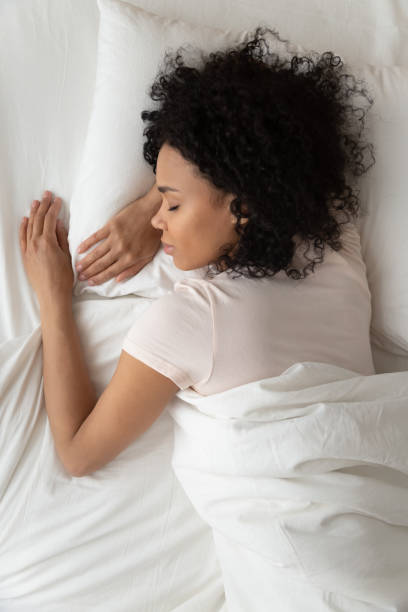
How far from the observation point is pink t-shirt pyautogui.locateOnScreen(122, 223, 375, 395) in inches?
35.9

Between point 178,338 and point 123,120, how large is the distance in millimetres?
474

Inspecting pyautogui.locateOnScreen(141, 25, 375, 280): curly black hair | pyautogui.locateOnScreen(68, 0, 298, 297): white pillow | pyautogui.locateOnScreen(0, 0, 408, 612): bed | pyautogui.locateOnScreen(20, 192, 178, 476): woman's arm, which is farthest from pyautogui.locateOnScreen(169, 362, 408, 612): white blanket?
pyautogui.locateOnScreen(68, 0, 298, 297): white pillow

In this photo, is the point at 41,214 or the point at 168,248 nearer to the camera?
the point at 168,248

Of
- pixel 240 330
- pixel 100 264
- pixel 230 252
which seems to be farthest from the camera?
pixel 100 264

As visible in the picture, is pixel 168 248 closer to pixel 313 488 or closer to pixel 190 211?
pixel 190 211

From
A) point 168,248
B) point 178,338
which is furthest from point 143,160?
point 178,338

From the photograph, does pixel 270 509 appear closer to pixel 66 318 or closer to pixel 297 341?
pixel 297 341

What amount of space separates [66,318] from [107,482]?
33 centimetres

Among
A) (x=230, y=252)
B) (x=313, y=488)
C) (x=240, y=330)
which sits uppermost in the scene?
(x=230, y=252)

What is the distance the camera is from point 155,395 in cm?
97

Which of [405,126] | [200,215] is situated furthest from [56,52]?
[405,126]

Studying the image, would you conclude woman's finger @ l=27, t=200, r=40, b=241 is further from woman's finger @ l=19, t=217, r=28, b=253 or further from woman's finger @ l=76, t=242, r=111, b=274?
woman's finger @ l=76, t=242, r=111, b=274

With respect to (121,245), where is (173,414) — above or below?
below

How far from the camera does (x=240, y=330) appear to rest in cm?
91
